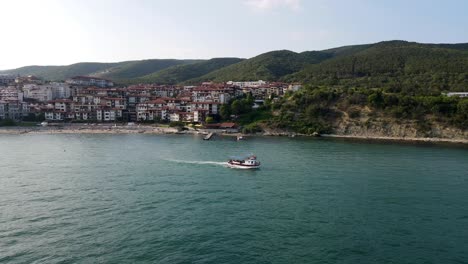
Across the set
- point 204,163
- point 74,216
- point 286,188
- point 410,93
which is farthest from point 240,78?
point 74,216

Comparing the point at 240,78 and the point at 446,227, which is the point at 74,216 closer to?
the point at 446,227

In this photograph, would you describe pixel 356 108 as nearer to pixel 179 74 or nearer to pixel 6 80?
pixel 179 74

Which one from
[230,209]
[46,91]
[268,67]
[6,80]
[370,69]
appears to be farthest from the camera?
[268,67]

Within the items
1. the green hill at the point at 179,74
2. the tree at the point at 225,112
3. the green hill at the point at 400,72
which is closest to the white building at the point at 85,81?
the green hill at the point at 179,74

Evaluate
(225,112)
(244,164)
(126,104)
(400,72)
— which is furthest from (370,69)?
(244,164)

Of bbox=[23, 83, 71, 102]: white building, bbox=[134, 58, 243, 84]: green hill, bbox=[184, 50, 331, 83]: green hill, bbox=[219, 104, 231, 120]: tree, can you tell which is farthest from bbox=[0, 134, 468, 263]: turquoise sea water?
bbox=[134, 58, 243, 84]: green hill
